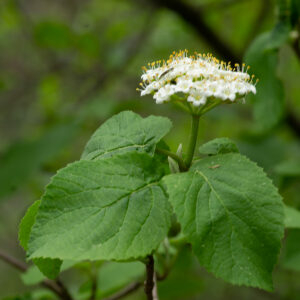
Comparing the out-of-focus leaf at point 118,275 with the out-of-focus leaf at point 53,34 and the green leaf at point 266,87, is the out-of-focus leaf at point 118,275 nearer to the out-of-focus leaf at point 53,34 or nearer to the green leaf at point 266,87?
the green leaf at point 266,87

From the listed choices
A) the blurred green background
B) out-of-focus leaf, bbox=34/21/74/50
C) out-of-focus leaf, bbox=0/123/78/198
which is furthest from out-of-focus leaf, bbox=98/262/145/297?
out-of-focus leaf, bbox=34/21/74/50

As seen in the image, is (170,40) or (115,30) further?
(170,40)

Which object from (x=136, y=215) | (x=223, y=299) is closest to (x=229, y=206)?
(x=136, y=215)

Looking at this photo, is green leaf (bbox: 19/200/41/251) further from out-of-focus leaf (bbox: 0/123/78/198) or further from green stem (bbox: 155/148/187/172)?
out-of-focus leaf (bbox: 0/123/78/198)

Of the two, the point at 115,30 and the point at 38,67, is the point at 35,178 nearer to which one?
the point at 115,30

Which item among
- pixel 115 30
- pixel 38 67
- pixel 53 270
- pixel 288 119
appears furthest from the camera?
pixel 38 67

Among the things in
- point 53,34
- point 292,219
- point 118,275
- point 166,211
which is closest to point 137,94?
point 53,34

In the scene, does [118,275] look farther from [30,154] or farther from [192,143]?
[30,154]
